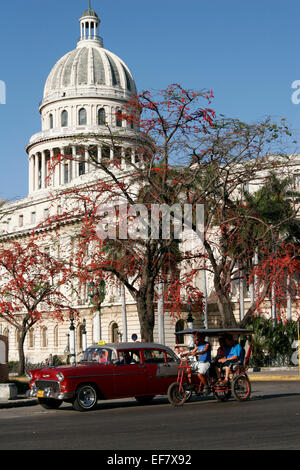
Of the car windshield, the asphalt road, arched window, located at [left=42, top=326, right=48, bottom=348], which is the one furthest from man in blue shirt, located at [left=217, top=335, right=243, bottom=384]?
arched window, located at [left=42, top=326, right=48, bottom=348]

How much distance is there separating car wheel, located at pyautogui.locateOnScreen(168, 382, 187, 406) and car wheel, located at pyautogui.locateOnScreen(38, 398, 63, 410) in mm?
3115

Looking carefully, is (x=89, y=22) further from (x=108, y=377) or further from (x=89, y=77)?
(x=108, y=377)

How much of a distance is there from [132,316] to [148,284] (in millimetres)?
40531

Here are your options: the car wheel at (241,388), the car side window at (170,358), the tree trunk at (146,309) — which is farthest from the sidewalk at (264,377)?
the car wheel at (241,388)

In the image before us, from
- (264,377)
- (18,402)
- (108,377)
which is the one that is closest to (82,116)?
(264,377)

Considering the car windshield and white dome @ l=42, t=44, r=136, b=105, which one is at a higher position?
white dome @ l=42, t=44, r=136, b=105

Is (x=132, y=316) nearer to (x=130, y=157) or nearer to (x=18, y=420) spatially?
(x=130, y=157)

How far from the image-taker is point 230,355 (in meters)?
18.7

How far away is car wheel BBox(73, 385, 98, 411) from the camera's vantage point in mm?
17875

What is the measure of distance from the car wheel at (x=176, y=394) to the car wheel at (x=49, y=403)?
10.2 ft

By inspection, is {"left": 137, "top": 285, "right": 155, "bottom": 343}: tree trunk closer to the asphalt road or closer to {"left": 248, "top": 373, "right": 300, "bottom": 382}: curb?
{"left": 248, "top": 373, "right": 300, "bottom": 382}: curb

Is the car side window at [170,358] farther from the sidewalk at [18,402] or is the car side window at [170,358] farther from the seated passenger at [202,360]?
the sidewalk at [18,402]

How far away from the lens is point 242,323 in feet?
112

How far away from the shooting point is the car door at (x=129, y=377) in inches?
729
